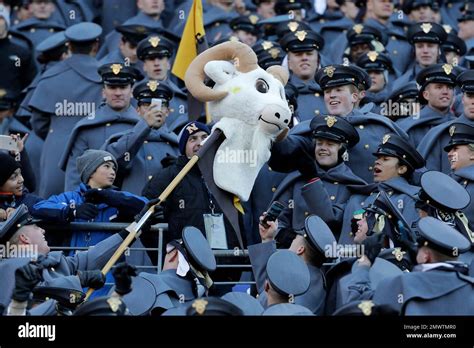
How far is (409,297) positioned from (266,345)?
1240 millimetres

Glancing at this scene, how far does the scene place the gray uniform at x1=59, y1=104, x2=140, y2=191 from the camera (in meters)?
23.8

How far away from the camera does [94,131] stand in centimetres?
2391

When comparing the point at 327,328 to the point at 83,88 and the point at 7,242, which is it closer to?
the point at 7,242

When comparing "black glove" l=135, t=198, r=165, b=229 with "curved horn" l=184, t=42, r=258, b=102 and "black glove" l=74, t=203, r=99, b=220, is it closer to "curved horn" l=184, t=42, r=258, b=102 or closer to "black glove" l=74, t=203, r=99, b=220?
"black glove" l=74, t=203, r=99, b=220

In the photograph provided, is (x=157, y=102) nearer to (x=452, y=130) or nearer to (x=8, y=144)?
(x=8, y=144)

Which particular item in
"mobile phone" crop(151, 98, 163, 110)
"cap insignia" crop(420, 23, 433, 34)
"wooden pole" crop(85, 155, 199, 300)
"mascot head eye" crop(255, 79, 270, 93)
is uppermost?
"cap insignia" crop(420, 23, 433, 34)

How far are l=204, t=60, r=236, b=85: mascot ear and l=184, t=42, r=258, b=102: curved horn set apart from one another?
7 centimetres

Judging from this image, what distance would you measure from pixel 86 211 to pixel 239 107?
65.1 inches

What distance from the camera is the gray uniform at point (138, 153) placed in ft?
75.2

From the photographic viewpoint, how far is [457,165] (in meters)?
21.8

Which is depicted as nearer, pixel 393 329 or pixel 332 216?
pixel 393 329

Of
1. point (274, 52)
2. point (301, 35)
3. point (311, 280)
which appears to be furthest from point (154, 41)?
point (311, 280)

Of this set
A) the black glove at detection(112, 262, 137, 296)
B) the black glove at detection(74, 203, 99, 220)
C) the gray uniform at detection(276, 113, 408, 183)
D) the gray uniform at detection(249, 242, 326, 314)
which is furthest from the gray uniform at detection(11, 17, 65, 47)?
the black glove at detection(112, 262, 137, 296)

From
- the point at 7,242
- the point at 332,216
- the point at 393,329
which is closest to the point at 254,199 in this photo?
the point at 332,216
